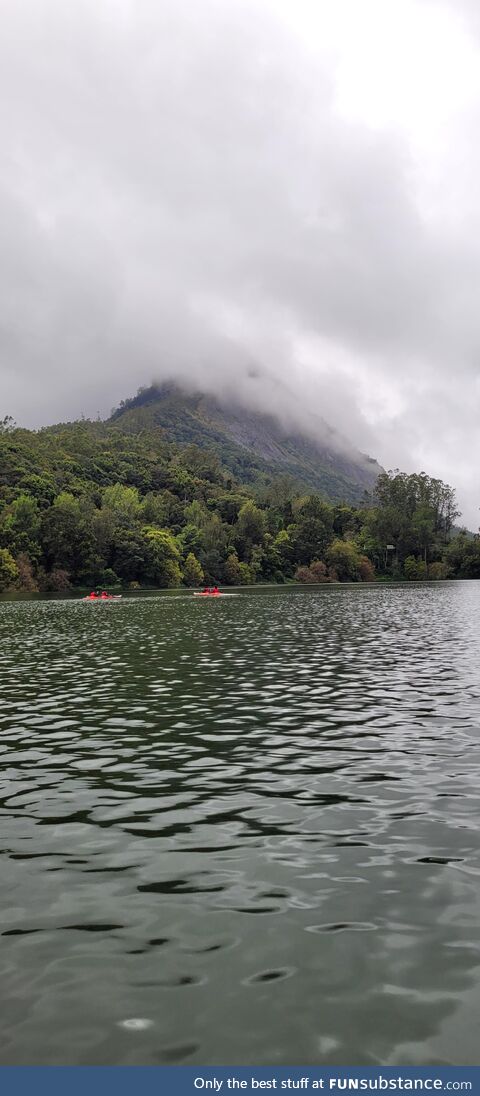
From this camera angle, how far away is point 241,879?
29.7 ft

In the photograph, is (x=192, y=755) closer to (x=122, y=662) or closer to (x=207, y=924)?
(x=207, y=924)

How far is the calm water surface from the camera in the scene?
604 cm

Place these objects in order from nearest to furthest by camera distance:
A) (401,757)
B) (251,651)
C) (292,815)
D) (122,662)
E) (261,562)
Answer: (292,815)
(401,757)
(122,662)
(251,651)
(261,562)

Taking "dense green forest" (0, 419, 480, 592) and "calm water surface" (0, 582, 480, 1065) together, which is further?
"dense green forest" (0, 419, 480, 592)

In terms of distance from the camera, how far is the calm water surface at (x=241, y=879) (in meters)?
6.04

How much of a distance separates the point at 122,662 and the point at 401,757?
18.4 metres

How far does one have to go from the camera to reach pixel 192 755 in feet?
50.8

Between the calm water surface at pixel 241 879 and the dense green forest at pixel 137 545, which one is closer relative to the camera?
the calm water surface at pixel 241 879

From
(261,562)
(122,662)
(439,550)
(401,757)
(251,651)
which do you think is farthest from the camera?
(439,550)

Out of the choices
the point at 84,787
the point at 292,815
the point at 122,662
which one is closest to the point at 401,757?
the point at 292,815

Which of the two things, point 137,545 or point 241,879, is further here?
point 137,545

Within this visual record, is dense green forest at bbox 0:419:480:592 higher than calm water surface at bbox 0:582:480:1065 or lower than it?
higher

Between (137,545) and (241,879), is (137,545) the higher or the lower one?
the higher one

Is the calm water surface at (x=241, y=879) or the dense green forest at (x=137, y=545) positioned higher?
the dense green forest at (x=137, y=545)
